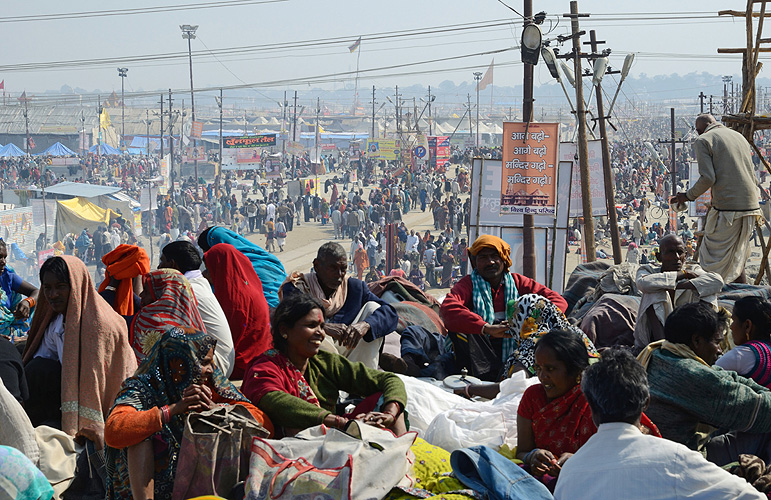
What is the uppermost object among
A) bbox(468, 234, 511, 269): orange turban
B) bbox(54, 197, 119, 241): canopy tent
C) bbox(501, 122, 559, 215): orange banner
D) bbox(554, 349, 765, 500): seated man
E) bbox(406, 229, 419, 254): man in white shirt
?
bbox(501, 122, 559, 215): orange banner

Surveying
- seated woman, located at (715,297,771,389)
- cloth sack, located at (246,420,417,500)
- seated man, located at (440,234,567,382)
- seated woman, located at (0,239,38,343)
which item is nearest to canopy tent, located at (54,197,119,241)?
seated woman, located at (0,239,38,343)

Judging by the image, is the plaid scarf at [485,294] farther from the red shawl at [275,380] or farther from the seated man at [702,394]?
the red shawl at [275,380]

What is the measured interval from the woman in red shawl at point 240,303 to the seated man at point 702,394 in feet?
6.65

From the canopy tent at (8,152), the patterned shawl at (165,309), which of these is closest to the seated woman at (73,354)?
the patterned shawl at (165,309)

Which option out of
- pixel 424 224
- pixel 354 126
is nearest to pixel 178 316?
pixel 424 224

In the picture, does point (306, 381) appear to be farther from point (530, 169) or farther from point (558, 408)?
point (530, 169)

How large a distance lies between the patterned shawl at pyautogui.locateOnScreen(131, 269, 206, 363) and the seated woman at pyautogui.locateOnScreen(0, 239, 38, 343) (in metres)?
1.44

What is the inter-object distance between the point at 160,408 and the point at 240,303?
1479 millimetres

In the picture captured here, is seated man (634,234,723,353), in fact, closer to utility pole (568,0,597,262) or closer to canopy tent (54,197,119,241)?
utility pole (568,0,597,262)

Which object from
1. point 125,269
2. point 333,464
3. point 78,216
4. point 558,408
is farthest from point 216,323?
point 78,216

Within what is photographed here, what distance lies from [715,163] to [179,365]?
4.74m

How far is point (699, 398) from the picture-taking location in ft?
10.7

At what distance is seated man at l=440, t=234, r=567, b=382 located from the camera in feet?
15.5

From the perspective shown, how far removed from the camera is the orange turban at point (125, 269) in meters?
4.33
